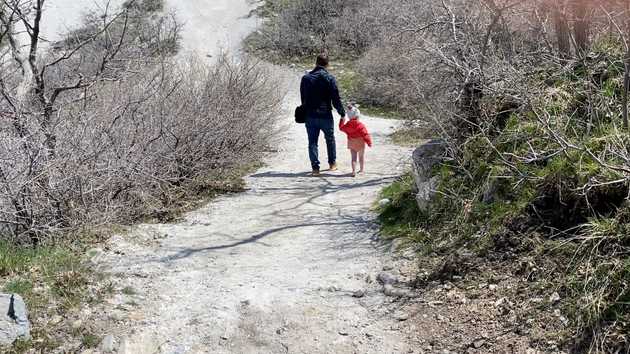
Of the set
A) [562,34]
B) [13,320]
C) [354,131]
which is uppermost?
[562,34]

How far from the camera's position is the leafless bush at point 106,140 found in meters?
6.08

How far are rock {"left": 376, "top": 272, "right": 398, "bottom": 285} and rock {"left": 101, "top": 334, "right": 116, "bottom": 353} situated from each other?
205cm

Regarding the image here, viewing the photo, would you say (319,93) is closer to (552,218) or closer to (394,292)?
(394,292)

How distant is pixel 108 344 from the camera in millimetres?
4285

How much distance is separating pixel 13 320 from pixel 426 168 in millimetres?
3992

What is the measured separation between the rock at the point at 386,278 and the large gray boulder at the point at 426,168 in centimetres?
108

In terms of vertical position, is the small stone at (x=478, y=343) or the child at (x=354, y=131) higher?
the child at (x=354, y=131)

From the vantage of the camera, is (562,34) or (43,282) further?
(562,34)

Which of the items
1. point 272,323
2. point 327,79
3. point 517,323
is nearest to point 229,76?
point 327,79

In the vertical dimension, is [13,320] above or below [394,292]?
above

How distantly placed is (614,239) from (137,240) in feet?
14.3

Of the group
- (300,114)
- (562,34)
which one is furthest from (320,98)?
(562,34)

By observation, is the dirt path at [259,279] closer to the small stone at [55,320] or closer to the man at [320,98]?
the small stone at [55,320]

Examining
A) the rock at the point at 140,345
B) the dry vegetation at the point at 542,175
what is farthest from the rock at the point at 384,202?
the rock at the point at 140,345
